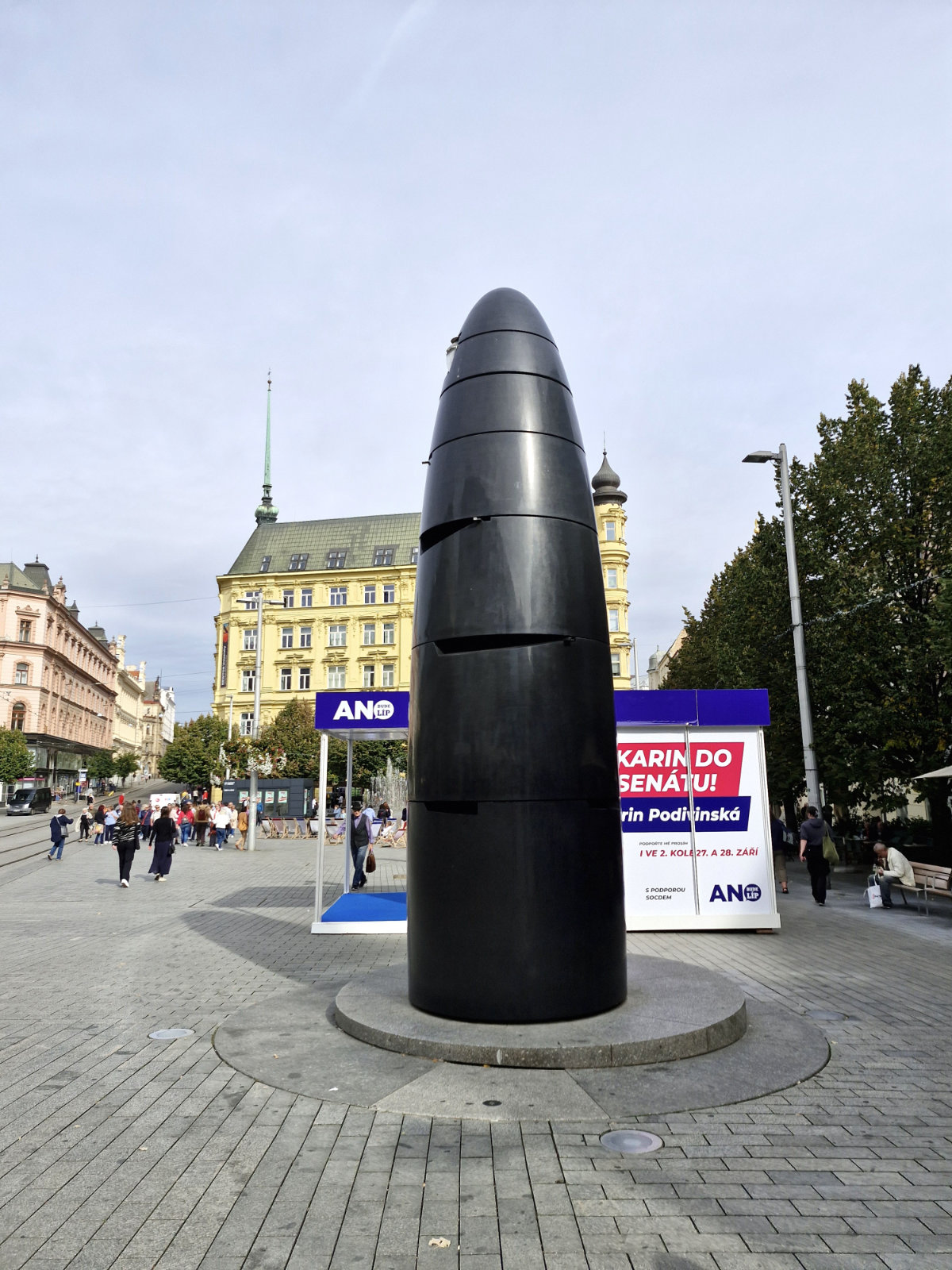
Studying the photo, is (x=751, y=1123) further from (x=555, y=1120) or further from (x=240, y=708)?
(x=240, y=708)

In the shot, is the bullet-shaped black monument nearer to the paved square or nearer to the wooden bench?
Answer: the paved square

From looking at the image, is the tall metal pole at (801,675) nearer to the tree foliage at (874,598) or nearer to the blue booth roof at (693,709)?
the tree foliage at (874,598)

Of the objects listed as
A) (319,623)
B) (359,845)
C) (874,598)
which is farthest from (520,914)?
(319,623)

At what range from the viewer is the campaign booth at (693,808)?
13.4m

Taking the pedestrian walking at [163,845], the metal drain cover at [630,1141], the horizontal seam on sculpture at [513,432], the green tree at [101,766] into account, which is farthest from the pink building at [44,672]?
the metal drain cover at [630,1141]

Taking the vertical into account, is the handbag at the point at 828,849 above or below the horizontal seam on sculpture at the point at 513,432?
below

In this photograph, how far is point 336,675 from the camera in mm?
64500

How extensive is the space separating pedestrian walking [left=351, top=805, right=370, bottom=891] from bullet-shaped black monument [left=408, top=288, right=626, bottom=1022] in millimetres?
9624

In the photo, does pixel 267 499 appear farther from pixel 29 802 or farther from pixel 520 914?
pixel 520 914

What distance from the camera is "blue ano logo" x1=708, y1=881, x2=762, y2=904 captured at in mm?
13367

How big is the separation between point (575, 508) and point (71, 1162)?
567 cm

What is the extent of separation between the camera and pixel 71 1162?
4.51 meters

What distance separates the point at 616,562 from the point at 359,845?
145 ft

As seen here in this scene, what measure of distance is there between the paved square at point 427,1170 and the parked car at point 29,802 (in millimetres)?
52665
